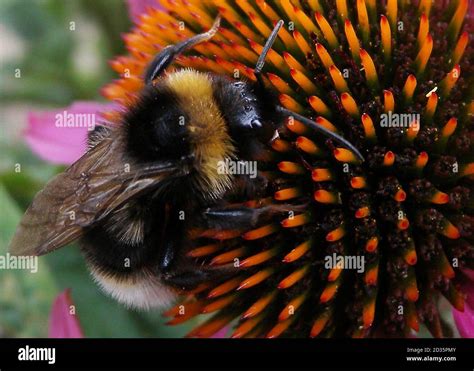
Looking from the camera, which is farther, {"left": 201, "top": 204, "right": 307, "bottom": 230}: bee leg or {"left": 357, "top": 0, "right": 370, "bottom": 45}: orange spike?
{"left": 357, "top": 0, "right": 370, "bottom": 45}: orange spike

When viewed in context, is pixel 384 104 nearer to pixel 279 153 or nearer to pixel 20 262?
pixel 279 153

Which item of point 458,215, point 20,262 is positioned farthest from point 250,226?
point 20,262

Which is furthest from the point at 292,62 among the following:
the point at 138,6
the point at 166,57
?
the point at 138,6

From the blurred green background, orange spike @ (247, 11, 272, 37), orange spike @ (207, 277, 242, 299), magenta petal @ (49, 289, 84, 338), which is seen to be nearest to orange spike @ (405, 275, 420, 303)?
orange spike @ (207, 277, 242, 299)

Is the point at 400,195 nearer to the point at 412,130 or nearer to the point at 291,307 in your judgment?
the point at 412,130

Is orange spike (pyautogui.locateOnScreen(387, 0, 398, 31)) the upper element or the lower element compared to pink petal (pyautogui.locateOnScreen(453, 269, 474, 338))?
upper

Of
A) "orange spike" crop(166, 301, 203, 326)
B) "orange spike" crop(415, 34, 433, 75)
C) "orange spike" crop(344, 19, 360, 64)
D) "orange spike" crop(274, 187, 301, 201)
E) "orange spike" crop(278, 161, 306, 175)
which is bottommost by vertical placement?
"orange spike" crop(166, 301, 203, 326)

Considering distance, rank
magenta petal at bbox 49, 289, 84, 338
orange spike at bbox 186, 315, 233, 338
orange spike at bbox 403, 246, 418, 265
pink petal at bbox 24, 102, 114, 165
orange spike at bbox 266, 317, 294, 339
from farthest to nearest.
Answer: pink petal at bbox 24, 102, 114, 165 < magenta petal at bbox 49, 289, 84, 338 < orange spike at bbox 186, 315, 233, 338 < orange spike at bbox 266, 317, 294, 339 < orange spike at bbox 403, 246, 418, 265

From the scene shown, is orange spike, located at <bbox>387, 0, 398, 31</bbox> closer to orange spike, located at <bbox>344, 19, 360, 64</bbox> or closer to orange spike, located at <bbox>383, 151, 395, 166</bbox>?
orange spike, located at <bbox>344, 19, 360, 64</bbox>

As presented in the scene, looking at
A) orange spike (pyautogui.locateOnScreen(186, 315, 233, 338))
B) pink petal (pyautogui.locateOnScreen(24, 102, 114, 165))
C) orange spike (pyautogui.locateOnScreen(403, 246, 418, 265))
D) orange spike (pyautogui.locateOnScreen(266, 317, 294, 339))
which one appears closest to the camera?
Result: orange spike (pyautogui.locateOnScreen(403, 246, 418, 265))
